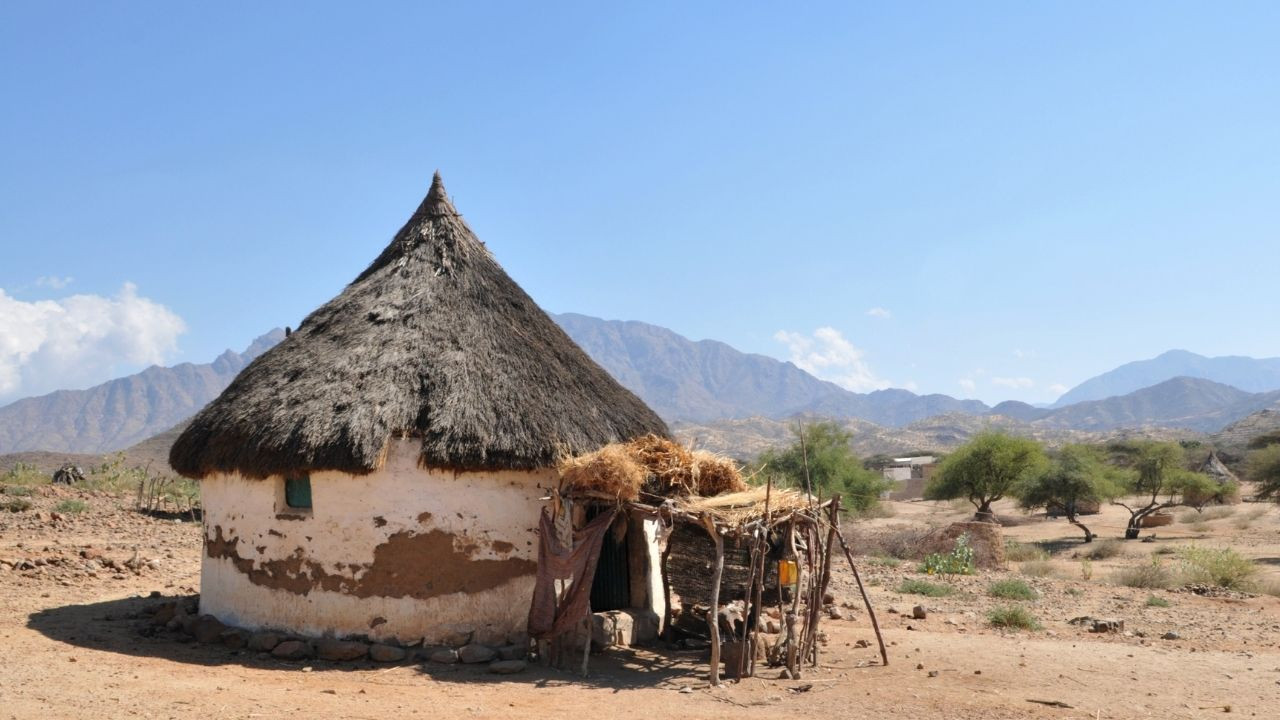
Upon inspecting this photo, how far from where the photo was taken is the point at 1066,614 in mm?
13055

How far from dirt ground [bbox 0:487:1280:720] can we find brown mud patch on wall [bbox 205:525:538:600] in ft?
2.50

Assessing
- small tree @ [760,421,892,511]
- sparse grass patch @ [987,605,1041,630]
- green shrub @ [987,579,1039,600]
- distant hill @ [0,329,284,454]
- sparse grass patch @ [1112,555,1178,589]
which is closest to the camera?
sparse grass patch @ [987,605,1041,630]

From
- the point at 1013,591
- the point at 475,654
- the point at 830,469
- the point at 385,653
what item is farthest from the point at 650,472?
the point at 830,469

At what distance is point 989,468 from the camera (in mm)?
29078

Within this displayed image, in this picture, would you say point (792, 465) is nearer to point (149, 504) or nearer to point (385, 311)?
point (149, 504)

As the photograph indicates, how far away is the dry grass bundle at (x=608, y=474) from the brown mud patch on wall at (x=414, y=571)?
3.92ft

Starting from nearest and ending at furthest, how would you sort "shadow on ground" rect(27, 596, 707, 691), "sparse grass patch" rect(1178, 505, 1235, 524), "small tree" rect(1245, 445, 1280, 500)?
"shadow on ground" rect(27, 596, 707, 691), "small tree" rect(1245, 445, 1280, 500), "sparse grass patch" rect(1178, 505, 1235, 524)

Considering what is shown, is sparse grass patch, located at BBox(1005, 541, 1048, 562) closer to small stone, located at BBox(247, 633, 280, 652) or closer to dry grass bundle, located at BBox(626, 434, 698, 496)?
dry grass bundle, located at BBox(626, 434, 698, 496)

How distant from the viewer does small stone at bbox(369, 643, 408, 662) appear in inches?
364

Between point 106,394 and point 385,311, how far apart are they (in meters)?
206

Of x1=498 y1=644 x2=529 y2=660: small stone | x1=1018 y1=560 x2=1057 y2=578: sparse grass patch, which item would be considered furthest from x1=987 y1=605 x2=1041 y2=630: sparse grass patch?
x1=498 y1=644 x2=529 y2=660: small stone

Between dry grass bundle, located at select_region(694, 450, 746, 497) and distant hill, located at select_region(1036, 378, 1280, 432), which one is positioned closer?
dry grass bundle, located at select_region(694, 450, 746, 497)

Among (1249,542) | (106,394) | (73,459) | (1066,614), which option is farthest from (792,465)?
(106,394)

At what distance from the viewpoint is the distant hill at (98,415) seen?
524 feet
